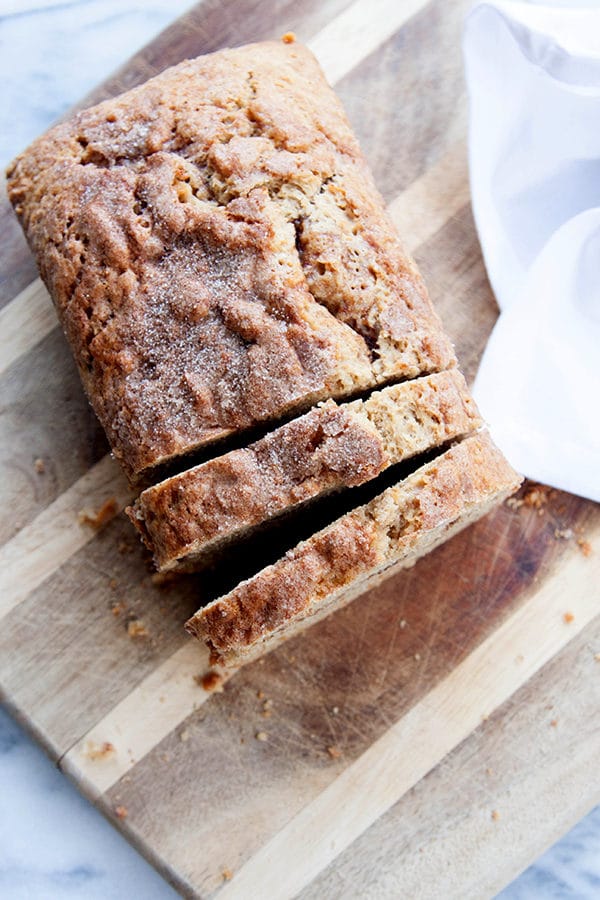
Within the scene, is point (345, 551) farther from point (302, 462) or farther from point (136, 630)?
point (136, 630)

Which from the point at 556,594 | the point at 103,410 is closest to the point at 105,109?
the point at 103,410

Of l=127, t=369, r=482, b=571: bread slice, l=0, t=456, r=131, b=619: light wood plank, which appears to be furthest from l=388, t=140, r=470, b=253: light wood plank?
l=0, t=456, r=131, b=619: light wood plank

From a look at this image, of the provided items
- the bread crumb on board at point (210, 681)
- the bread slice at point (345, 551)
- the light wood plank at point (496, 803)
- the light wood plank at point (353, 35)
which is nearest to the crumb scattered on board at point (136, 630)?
the bread crumb on board at point (210, 681)

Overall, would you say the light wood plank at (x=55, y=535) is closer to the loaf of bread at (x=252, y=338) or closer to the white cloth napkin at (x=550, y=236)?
the loaf of bread at (x=252, y=338)

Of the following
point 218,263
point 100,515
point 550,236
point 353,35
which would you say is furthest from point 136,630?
point 353,35

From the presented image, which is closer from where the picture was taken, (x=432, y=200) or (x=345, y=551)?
(x=345, y=551)

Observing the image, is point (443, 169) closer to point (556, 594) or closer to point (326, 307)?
point (326, 307)

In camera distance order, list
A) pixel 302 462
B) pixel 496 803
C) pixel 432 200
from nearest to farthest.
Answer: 1. pixel 302 462
2. pixel 496 803
3. pixel 432 200
